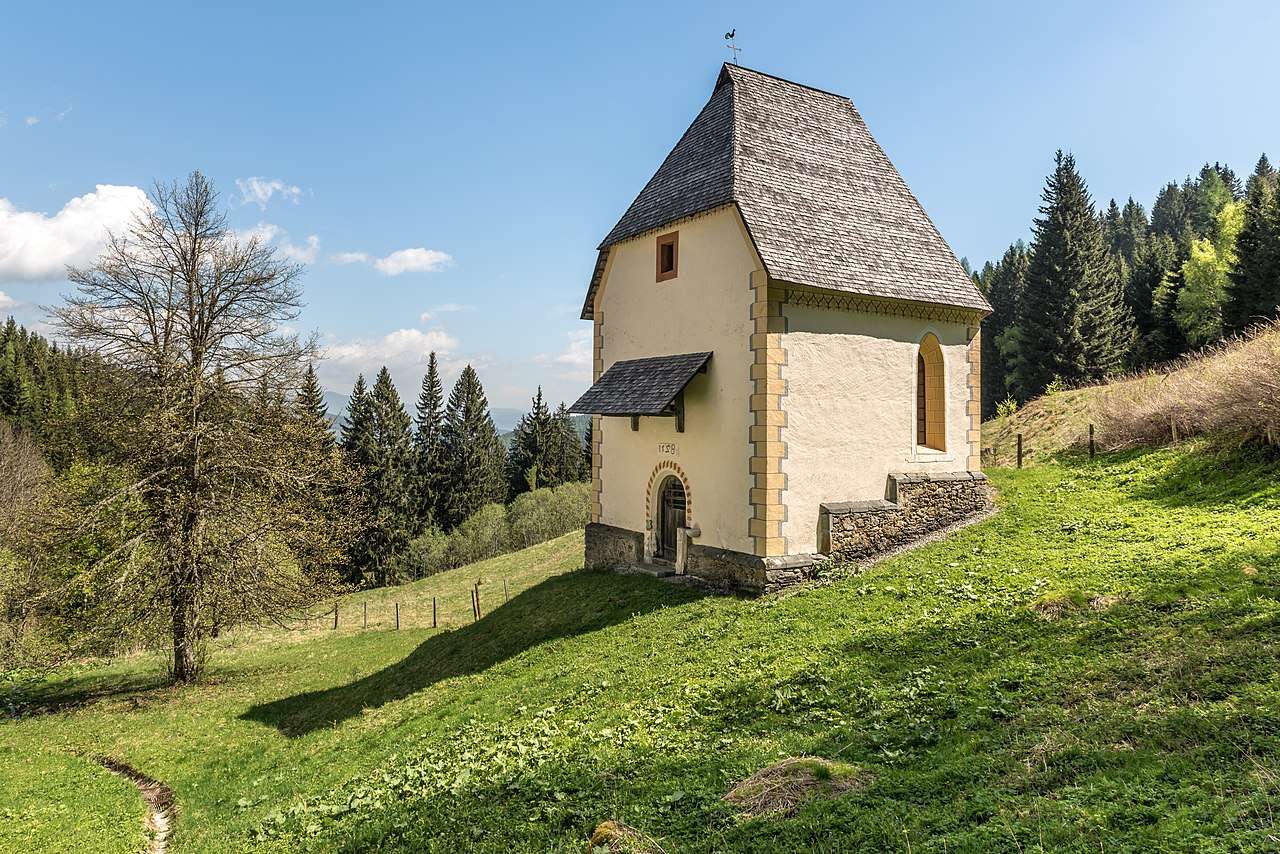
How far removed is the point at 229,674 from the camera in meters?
20.4

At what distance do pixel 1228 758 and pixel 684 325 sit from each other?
42.6 ft

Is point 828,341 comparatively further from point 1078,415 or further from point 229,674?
point 229,674

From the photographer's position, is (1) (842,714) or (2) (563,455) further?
(2) (563,455)

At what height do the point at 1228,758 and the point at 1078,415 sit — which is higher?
the point at 1078,415

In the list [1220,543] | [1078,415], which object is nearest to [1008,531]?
[1220,543]

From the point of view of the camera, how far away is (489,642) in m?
16.4

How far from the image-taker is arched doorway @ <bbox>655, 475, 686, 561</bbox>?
1742 cm

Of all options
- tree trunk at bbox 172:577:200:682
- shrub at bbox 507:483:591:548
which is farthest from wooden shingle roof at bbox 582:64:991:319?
shrub at bbox 507:483:591:548

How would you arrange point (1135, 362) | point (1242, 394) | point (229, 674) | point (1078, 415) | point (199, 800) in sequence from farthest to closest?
point (1135, 362)
point (1078, 415)
point (229, 674)
point (1242, 394)
point (199, 800)

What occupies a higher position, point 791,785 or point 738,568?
point 738,568

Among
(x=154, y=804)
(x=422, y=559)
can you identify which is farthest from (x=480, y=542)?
(x=154, y=804)

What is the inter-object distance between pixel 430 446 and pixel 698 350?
5639cm

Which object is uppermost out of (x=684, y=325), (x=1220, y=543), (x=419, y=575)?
(x=684, y=325)

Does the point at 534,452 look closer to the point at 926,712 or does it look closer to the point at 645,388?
the point at 645,388
